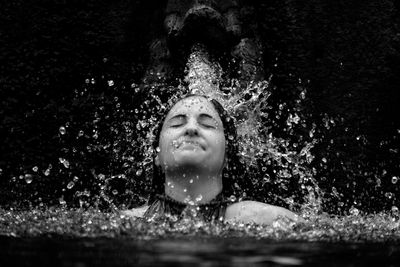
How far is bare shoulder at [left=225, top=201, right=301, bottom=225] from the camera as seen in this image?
3799 mm

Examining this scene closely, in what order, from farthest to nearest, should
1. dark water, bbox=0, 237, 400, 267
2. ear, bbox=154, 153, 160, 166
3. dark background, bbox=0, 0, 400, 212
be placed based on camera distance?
dark background, bbox=0, 0, 400, 212
ear, bbox=154, 153, 160, 166
dark water, bbox=0, 237, 400, 267

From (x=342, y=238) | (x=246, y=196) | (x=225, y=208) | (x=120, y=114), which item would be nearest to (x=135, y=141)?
(x=120, y=114)

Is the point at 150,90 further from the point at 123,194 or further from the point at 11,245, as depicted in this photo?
the point at 11,245

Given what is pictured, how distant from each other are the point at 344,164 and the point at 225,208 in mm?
1204

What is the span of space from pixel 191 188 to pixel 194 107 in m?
0.45

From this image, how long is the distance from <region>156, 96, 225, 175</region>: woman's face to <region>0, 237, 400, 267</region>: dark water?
4.03 ft

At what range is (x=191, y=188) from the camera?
3.87m

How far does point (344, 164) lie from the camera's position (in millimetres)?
4773

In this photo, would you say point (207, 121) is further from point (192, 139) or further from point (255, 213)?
point (255, 213)

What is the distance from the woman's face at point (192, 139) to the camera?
12.5 feet

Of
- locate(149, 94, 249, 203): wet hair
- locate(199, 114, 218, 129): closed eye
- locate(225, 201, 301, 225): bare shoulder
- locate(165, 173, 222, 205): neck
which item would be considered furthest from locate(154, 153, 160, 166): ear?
locate(225, 201, 301, 225): bare shoulder

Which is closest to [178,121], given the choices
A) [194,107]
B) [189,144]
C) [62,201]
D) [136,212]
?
[194,107]

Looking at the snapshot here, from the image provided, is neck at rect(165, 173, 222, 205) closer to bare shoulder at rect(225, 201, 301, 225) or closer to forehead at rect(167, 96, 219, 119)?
bare shoulder at rect(225, 201, 301, 225)

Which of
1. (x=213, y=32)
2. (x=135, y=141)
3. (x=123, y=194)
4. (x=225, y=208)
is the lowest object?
(x=225, y=208)
